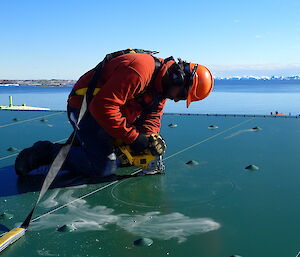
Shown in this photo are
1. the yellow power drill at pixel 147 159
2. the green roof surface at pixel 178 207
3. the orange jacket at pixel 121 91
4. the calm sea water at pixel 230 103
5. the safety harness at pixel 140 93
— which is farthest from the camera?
the calm sea water at pixel 230 103

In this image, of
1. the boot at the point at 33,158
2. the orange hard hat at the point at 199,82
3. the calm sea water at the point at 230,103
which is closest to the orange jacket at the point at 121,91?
the orange hard hat at the point at 199,82

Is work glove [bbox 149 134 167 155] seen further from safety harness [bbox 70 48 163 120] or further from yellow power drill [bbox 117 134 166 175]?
safety harness [bbox 70 48 163 120]

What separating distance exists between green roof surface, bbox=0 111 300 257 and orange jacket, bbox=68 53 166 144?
41cm

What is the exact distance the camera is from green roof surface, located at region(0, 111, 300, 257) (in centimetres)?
185

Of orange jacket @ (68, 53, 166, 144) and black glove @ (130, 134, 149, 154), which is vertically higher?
orange jacket @ (68, 53, 166, 144)

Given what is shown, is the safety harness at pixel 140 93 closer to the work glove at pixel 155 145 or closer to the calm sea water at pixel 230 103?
the work glove at pixel 155 145

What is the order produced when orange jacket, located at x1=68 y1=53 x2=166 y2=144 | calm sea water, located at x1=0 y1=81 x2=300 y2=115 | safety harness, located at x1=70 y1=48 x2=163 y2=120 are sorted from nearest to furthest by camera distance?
orange jacket, located at x1=68 y1=53 x2=166 y2=144 → safety harness, located at x1=70 y1=48 x2=163 y2=120 → calm sea water, located at x1=0 y1=81 x2=300 y2=115

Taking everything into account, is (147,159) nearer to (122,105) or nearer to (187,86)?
(122,105)

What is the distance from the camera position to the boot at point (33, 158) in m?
2.98

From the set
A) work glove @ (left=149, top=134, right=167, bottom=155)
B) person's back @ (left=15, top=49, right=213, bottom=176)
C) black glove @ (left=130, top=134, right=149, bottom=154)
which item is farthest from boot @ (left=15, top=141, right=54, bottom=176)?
work glove @ (left=149, top=134, right=167, bottom=155)

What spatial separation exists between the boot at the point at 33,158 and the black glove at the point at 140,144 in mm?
664

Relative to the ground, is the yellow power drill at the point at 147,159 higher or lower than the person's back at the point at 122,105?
lower

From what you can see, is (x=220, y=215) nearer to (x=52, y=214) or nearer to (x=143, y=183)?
(x=143, y=183)

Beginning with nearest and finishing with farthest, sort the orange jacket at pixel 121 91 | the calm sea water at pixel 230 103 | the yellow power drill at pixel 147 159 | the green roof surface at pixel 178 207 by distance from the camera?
the green roof surface at pixel 178 207, the orange jacket at pixel 121 91, the yellow power drill at pixel 147 159, the calm sea water at pixel 230 103
